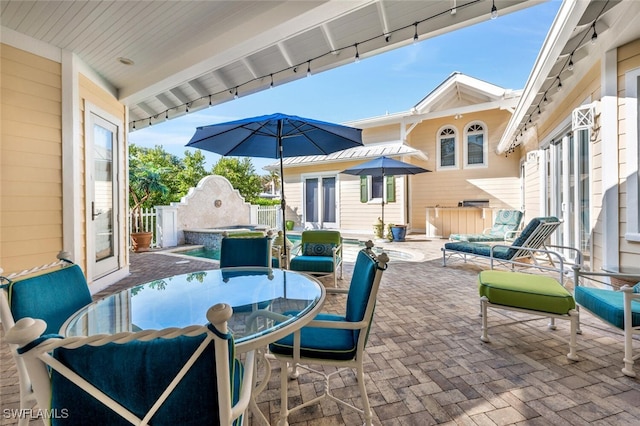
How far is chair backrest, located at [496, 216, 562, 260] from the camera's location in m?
4.04

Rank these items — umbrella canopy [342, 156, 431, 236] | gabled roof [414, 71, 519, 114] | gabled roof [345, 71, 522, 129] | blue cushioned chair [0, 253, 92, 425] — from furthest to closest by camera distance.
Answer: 1. gabled roof [414, 71, 519, 114]
2. gabled roof [345, 71, 522, 129]
3. umbrella canopy [342, 156, 431, 236]
4. blue cushioned chair [0, 253, 92, 425]

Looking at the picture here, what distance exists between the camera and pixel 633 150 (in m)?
3.18

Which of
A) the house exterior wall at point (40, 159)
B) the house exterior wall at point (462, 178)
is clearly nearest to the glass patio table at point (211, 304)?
the house exterior wall at point (40, 159)

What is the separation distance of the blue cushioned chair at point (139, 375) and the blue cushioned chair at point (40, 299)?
597 millimetres

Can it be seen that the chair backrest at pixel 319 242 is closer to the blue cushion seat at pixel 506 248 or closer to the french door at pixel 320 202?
the blue cushion seat at pixel 506 248

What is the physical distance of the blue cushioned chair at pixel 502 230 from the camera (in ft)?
20.3

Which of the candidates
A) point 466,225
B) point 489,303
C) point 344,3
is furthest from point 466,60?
point 489,303

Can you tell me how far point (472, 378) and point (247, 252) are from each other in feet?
7.20

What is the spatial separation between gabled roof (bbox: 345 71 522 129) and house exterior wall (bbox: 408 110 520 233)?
1.95 ft

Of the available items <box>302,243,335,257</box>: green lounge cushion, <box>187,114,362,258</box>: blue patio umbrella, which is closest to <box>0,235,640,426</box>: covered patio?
<box>302,243,335,257</box>: green lounge cushion

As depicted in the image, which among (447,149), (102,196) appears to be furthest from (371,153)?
(102,196)

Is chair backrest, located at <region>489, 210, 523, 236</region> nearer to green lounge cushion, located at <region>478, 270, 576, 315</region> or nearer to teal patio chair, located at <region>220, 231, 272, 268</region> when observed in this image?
green lounge cushion, located at <region>478, 270, 576, 315</region>

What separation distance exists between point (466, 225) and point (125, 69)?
8904 mm

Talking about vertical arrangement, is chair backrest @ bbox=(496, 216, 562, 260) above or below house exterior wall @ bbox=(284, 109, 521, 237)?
below
